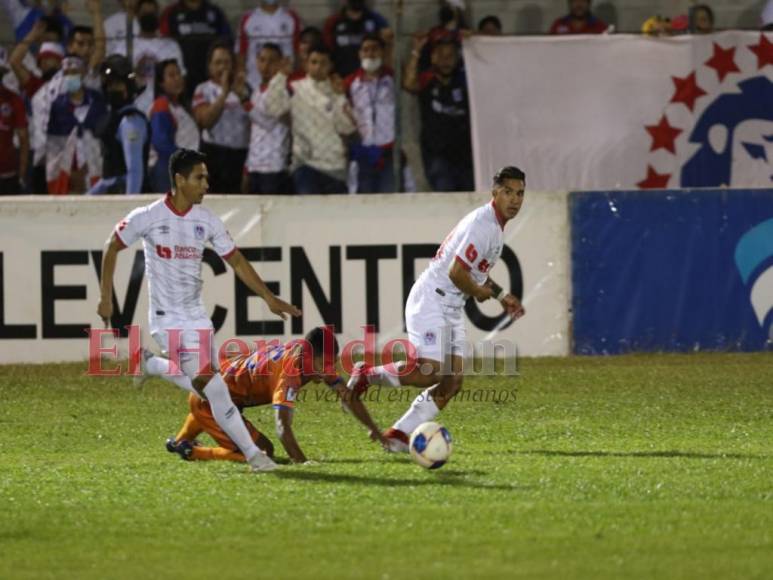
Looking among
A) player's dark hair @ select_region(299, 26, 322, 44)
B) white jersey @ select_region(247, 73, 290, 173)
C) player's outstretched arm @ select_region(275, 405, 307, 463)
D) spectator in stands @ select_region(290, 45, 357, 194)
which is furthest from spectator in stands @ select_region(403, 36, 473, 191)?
player's outstretched arm @ select_region(275, 405, 307, 463)

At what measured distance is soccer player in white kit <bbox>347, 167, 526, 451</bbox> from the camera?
10219 mm

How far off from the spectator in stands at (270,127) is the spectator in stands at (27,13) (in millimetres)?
2847

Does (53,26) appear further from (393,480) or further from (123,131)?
(393,480)

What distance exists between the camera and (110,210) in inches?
610

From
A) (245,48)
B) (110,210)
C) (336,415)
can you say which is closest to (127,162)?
(110,210)

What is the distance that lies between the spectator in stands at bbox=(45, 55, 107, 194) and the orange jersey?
586 cm

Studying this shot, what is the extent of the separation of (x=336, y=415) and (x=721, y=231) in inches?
201

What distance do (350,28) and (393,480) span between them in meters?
8.50

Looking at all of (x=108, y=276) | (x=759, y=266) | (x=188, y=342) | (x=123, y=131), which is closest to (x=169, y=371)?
(x=188, y=342)

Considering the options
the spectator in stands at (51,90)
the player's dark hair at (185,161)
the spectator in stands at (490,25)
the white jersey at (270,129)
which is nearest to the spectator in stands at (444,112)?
the white jersey at (270,129)

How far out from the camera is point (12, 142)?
16.3 metres

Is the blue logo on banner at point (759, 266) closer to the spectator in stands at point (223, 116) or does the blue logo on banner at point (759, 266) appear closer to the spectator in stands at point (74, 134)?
the spectator in stands at point (223, 116)

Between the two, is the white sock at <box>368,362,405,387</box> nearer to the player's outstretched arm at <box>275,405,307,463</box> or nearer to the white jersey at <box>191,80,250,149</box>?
the player's outstretched arm at <box>275,405,307,463</box>

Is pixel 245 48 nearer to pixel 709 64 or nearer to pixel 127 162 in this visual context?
pixel 127 162
